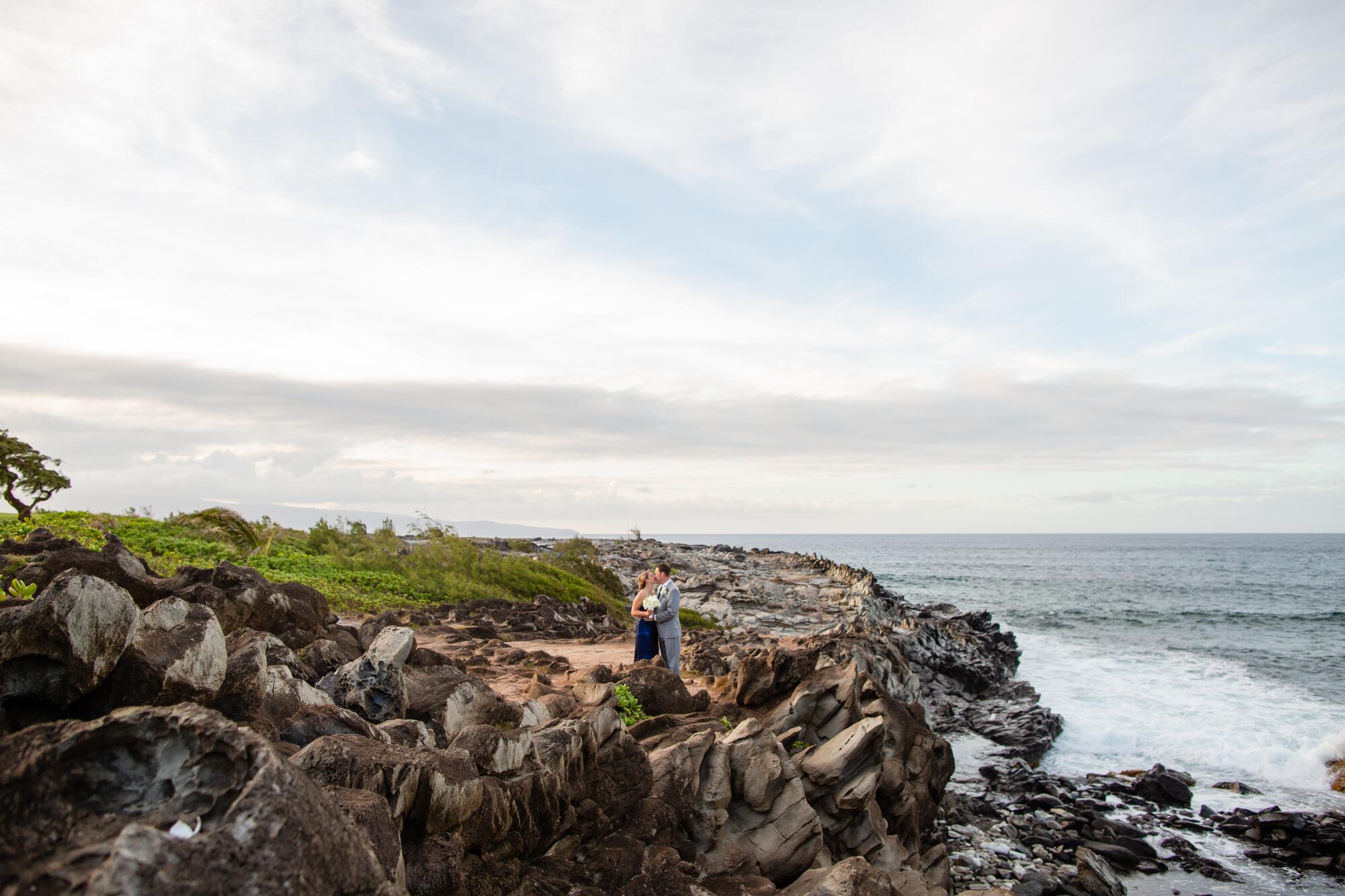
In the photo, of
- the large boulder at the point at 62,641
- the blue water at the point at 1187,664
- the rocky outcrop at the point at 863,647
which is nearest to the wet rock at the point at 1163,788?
the blue water at the point at 1187,664

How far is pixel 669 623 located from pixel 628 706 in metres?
3.22

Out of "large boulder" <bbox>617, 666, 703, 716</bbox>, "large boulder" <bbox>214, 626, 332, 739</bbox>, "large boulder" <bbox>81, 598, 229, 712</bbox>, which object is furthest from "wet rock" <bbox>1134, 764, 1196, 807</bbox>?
"large boulder" <bbox>81, 598, 229, 712</bbox>

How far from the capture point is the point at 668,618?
45.4ft

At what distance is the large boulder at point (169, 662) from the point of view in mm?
5148

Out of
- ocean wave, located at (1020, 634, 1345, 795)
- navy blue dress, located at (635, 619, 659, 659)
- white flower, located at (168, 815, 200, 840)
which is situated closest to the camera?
A: white flower, located at (168, 815, 200, 840)

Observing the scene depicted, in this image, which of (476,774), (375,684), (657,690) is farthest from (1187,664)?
(476,774)

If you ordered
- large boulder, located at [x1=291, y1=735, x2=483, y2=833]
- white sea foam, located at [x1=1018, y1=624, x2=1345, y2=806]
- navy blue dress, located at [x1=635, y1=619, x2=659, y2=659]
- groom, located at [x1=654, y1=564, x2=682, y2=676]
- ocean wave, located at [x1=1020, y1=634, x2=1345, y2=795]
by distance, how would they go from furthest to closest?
ocean wave, located at [x1=1020, y1=634, x2=1345, y2=795] < white sea foam, located at [x1=1018, y1=624, x2=1345, y2=806] < navy blue dress, located at [x1=635, y1=619, x2=659, y2=659] < groom, located at [x1=654, y1=564, x2=682, y2=676] < large boulder, located at [x1=291, y1=735, x2=483, y2=833]

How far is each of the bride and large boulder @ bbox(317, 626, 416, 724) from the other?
236 inches

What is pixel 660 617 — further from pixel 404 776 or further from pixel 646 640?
pixel 404 776

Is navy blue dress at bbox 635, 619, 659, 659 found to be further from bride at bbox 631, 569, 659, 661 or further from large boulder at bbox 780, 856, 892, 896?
large boulder at bbox 780, 856, 892, 896

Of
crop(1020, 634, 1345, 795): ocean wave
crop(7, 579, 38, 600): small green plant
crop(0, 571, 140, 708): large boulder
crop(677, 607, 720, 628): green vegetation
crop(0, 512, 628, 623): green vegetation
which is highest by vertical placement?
crop(0, 571, 140, 708): large boulder

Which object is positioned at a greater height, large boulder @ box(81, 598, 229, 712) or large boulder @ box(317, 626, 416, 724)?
large boulder @ box(81, 598, 229, 712)

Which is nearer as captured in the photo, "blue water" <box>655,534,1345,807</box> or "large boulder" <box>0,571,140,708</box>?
"large boulder" <box>0,571,140,708</box>

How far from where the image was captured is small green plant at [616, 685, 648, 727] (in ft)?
34.7
